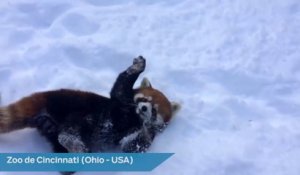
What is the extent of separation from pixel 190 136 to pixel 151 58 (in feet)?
3.68

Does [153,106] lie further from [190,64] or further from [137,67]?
[190,64]

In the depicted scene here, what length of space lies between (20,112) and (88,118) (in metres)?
0.48

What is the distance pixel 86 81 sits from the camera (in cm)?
376

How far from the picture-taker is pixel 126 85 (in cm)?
324

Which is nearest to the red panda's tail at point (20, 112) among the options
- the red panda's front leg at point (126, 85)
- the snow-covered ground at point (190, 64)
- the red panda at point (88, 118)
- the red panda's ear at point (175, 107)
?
the red panda at point (88, 118)

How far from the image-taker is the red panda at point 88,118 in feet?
9.73

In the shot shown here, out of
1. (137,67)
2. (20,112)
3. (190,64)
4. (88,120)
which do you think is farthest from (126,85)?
(190,64)

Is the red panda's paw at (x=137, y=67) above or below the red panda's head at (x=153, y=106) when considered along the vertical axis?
above

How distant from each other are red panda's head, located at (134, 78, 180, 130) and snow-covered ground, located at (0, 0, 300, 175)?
0.38 feet

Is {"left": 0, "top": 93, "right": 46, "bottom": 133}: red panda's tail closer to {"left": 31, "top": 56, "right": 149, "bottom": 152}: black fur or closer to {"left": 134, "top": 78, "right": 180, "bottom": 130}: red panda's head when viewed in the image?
{"left": 31, "top": 56, "right": 149, "bottom": 152}: black fur

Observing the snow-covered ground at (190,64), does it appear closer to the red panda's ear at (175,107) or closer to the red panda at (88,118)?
the red panda's ear at (175,107)

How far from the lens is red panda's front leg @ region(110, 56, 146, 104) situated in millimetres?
3203

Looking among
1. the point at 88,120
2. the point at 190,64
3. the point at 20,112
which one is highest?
the point at 190,64

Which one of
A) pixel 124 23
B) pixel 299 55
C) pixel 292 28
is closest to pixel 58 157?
pixel 124 23
